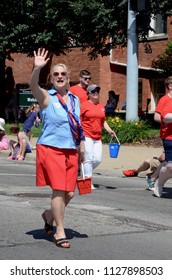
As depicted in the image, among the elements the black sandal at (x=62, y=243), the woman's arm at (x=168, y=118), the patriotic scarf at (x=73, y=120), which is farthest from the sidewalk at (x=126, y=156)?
the black sandal at (x=62, y=243)

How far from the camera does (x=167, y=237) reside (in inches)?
347

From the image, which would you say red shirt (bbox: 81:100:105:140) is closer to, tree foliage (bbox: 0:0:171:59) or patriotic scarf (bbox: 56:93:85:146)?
patriotic scarf (bbox: 56:93:85:146)

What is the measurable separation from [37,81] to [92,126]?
5025 millimetres

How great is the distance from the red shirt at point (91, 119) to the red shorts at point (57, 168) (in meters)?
4.61

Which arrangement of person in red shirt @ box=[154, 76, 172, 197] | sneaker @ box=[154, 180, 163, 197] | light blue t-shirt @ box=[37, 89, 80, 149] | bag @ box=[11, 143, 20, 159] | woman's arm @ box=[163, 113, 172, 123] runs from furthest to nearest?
bag @ box=[11, 143, 20, 159] → sneaker @ box=[154, 180, 163, 197] → person in red shirt @ box=[154, 76, 172, 197] → woman's arm @ box=[163, 113, 172, 123] → light blue t-shirt @ box=[37, 89, 80, 149]

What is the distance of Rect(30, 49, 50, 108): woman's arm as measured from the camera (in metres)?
7.96

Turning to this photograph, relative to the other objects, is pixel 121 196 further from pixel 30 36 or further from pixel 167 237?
pixel 30 36

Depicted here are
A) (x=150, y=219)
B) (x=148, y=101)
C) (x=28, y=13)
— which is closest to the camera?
(x=150, y=219)

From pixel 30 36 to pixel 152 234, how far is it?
27.0 metres

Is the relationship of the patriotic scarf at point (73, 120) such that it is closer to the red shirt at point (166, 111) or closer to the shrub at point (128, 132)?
the red shirt at point (166, 111)

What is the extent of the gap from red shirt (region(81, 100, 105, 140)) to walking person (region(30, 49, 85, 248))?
4557mm

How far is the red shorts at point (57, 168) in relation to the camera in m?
8.06

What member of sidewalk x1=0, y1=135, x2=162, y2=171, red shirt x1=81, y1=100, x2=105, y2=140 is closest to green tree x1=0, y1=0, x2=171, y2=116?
sidewalk x1=0, y1=135, x2=162, y2=171

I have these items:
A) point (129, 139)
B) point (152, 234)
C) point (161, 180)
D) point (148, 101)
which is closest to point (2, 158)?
point (129, 139)
